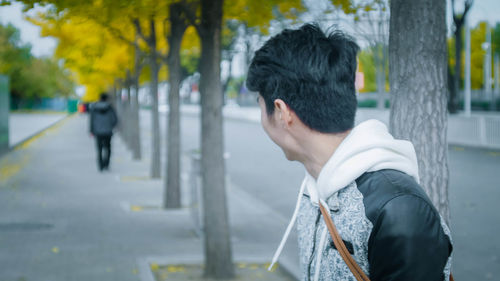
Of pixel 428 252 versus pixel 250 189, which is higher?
pixel 428 252

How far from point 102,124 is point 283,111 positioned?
1483 cm

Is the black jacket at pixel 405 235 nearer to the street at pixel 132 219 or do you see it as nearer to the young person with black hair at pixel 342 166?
the young person with black hair at pixel 342 166

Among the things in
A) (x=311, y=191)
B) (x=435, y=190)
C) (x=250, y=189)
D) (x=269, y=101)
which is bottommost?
(x=250, y=189)

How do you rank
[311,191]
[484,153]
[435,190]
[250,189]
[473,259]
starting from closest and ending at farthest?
[311,191] < [435,190] < [473,259] < [250,189] < [484,153]

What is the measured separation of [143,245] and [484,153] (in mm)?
14677

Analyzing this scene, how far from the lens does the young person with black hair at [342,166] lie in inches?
60.1

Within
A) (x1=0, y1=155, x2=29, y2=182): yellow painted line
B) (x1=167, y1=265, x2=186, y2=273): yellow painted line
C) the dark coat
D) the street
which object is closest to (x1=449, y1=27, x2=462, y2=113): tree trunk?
the street

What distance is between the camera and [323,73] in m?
1.76

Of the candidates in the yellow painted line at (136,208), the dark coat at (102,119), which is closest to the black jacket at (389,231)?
the yellow painted line at (136,208)

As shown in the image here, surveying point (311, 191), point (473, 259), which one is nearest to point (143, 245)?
point (473, 259)

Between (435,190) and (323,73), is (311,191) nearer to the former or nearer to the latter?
(323,73)

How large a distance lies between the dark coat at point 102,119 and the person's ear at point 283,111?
14.6 metres

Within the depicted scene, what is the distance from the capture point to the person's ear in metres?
1.83

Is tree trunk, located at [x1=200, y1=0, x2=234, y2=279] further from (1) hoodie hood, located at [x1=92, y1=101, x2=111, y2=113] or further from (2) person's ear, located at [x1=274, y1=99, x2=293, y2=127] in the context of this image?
(1) hoodie hood, located at [x1=92, y1=101, x2=111, y2=113]
